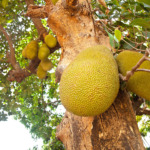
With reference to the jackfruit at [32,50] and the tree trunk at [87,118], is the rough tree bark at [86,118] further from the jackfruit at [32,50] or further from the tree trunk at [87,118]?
the jackfruit at [32,50]

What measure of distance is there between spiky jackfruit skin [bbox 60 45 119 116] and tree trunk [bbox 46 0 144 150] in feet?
0.39

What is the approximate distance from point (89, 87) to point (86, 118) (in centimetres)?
23

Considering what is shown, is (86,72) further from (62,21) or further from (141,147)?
(62,21)

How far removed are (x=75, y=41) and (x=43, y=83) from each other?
274 centimetres

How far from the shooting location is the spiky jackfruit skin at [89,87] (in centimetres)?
75

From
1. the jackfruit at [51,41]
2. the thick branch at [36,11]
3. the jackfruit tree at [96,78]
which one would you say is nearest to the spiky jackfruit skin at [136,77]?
the jackfruit tree at [96,78]

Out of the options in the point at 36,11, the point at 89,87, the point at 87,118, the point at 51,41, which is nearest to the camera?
the point at 89,87

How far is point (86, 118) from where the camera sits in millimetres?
916

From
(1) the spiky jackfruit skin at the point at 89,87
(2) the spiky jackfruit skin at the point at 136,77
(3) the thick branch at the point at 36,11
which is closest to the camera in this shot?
(1) the spiky jackfruit skin at the point at 89,87

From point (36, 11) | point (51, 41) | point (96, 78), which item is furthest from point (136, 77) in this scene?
point (51, 41)

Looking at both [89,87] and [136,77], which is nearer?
[89,87]

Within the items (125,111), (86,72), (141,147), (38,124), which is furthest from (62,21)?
(38,124)

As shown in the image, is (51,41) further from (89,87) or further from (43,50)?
(89,87)

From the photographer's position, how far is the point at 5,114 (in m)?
2.96
